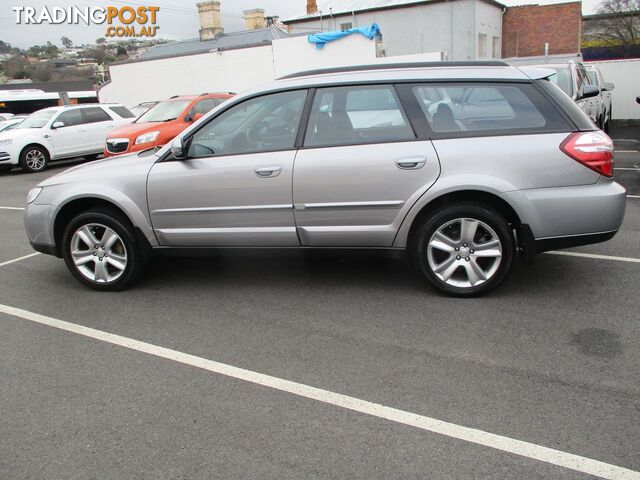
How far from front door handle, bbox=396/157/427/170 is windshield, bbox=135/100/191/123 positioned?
9333 millimetres

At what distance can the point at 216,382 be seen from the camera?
3.41m

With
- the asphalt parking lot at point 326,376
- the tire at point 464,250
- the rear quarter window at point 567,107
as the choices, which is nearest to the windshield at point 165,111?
the asphalt parking lot at point 326,376

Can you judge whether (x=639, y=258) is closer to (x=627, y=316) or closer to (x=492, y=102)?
(x=627, y=316)

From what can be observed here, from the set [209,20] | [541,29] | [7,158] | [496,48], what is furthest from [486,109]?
[209,20]

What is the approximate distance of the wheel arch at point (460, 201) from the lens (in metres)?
4.32

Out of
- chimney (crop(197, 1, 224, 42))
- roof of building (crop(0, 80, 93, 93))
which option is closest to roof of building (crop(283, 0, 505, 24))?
chimney (crop(197, 1, 224, 42))

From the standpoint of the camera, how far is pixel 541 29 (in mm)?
29156

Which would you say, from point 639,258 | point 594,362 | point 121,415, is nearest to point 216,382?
point 121,415

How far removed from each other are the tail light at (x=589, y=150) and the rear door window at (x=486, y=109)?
0.43ft

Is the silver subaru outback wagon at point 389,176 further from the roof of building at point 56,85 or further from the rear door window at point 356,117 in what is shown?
the roof of building at point 56,85

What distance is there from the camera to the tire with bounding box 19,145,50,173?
15.0m

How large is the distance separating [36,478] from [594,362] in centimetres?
306

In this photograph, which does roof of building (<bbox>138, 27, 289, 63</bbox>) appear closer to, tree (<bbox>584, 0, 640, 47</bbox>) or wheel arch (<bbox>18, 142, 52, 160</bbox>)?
wheel arch (<bbox>18, 142, 52, 160</bbox>)

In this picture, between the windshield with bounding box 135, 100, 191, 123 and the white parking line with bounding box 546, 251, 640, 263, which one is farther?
the windshield with bounding box 135, 100, 191, 123
